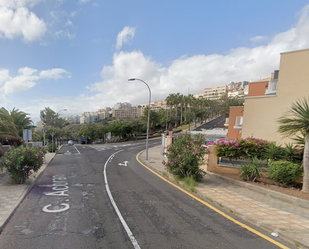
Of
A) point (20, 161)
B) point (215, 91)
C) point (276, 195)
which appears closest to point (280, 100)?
point (276, 195)

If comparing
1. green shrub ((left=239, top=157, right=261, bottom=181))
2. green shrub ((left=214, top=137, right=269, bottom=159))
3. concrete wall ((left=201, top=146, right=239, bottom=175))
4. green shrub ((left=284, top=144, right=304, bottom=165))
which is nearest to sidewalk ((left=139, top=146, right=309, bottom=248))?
green shrub ((left=239, top=157, right=261, bottom=181))

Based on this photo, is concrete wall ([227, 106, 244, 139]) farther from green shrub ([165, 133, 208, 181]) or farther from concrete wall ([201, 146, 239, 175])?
green shrub ([165, 133, 208, 181])

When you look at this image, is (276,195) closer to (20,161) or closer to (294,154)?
(294,154)

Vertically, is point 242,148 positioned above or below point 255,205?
above

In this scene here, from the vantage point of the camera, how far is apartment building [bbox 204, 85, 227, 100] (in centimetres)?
14525

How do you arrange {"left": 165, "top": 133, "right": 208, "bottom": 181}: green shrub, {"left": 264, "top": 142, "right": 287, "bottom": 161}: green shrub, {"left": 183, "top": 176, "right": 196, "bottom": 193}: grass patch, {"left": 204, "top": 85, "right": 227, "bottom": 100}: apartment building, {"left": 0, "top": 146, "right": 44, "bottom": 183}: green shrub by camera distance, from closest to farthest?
1. {"left": 0, "top": 146, "right": 44, "bottom": 183}: green shrub
2. {"left": 183, "top": 176, "right": 196, "bottom": 193}: grass patch
3. {"left": 264, "top": 142, "right": 287, "bottom": 161}: green shrub
4. {"left": 165, "top": 133, "right": 208, "bottom": 181}: green shrub
5. {"left": 204, "top": 85, "right": 227, "bottom": 100}: apartment building

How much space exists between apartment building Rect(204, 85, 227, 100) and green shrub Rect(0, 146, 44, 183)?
146348 millimetres

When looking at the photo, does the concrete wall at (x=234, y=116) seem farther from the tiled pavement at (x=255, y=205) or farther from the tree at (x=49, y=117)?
the tree at (x=49, y=117)

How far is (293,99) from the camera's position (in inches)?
476

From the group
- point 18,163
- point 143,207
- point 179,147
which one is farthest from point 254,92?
point 18,163

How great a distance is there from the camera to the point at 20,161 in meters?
7.85

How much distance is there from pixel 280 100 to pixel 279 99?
11cm

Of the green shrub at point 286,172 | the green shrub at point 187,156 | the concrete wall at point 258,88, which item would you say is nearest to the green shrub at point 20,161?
the green shrub at point 187,156

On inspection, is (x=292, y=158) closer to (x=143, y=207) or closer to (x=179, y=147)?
(x=179, y=147)
